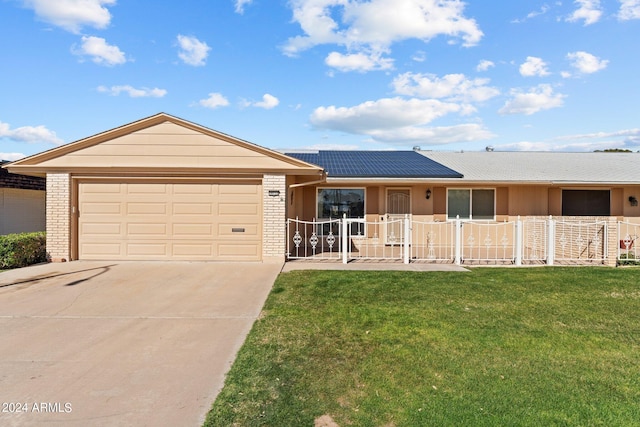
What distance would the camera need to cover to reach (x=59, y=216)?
10.0 meters

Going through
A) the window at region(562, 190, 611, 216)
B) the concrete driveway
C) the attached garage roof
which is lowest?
the concrete driveway

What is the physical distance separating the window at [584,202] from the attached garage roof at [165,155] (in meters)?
10.7

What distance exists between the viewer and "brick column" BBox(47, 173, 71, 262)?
32.8 feet

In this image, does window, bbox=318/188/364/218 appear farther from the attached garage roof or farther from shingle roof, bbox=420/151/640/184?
the attached garage roof

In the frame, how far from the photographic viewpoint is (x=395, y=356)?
4324 millimetres

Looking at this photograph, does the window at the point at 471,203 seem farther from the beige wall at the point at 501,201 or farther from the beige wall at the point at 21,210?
the beige wall at the point at 21,210

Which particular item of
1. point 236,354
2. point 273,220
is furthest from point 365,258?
point 236,354

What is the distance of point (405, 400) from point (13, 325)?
553 centimetres

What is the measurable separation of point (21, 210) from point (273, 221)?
1031 cm

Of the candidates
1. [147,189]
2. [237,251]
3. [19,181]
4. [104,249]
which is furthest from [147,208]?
[19,181]

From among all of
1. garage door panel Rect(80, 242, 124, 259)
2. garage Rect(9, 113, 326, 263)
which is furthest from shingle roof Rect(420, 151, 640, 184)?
garage door panel Rect(80, 242, 124, 259)

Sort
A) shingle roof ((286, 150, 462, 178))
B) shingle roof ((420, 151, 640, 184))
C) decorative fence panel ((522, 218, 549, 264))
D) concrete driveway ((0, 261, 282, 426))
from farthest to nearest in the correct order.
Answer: shingle roof ((420, 151, 640, 184)), shingle roof ((286, 150, 462, 178)), decorative fence panel ((522, 218, 549, 264)), concrete driveway ((0, 261, 282, 426))

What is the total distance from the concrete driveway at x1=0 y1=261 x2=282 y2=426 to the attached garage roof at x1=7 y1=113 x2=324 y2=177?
2.77 meters

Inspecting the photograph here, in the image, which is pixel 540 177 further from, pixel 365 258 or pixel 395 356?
pixel 395 356
